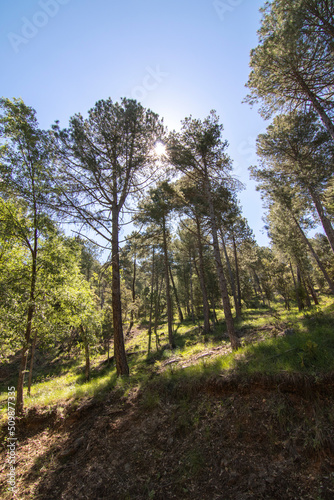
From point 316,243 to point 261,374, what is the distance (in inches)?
1969

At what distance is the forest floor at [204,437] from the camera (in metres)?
3.51

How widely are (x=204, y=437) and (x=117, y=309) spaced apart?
555 cm

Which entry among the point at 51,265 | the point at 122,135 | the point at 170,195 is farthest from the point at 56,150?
the point at 170,195

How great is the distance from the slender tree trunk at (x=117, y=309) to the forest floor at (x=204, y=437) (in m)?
1.50

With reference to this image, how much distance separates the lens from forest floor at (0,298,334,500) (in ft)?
11.5

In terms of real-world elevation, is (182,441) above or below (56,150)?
below

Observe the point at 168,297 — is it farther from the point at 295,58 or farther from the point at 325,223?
the point at 295,58

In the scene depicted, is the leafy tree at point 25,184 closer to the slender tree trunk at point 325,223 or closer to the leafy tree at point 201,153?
the leafy tree at point 201,153

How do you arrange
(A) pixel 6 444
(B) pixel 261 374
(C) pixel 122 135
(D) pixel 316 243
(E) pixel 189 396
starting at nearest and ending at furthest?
(B) pixel 261 374 < (E) pixel 189 396 < (A) pixel 6 444 < (C) pixel 122 135 < (D) pixel 316 243

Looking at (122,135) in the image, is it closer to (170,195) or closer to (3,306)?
(170,195)

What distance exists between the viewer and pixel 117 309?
900cm

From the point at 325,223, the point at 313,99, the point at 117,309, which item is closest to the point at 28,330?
the point at 117,309

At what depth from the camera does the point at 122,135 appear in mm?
10000

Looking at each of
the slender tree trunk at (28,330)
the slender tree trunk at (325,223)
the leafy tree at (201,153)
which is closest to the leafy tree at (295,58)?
the leafy tree at (201,153)
